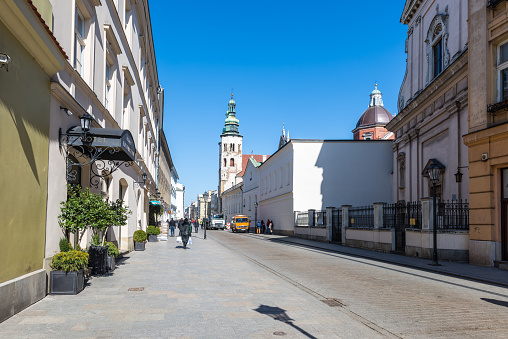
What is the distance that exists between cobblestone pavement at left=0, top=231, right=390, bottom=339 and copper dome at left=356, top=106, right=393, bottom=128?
69.6 m

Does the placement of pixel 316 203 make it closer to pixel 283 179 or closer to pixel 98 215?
pixel 283 179

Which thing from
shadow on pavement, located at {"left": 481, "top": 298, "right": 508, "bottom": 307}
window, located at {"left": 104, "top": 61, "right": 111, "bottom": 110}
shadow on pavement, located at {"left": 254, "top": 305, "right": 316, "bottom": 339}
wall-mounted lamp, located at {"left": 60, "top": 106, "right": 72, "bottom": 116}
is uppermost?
window, located at {"left": 104, "top": 61, "right": 111, "bottom": 110}

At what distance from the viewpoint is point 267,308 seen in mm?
8203

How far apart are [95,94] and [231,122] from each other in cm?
10491

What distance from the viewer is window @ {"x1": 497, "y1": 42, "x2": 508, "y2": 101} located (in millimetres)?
15742

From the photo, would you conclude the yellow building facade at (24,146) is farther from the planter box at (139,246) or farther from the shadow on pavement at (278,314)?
the planter box at (139,246)

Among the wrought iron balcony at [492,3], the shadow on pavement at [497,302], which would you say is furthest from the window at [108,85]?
the wrought iron balcony at [492,3]

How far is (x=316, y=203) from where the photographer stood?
43250mm

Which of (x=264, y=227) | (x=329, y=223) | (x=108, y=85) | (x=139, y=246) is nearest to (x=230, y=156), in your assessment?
(x=264, y=227)

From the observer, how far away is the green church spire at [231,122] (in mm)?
116000

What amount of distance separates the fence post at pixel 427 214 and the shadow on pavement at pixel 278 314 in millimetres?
12110

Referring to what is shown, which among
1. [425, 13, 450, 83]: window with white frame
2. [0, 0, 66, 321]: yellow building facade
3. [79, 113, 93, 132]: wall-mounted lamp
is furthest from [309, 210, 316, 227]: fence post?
[0, 0, 66, 321]: yellow building facade

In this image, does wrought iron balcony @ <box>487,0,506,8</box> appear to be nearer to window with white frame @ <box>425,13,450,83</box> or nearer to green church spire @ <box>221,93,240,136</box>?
window with white frame @ <box>425,13,450,83</box>

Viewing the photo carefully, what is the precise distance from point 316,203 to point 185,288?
3373 cm
